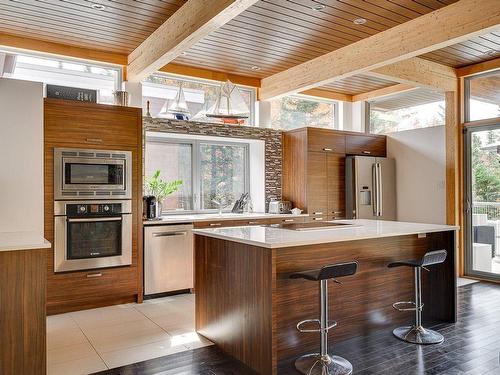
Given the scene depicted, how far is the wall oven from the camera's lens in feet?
13.4

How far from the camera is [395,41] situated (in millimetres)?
4141

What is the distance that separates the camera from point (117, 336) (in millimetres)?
3471

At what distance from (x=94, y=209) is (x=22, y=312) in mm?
1949

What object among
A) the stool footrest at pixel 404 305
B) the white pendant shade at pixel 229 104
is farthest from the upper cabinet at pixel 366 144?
the stool footrest at pixel 404 305

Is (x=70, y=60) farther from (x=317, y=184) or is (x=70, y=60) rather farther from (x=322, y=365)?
(x=322, y=365)

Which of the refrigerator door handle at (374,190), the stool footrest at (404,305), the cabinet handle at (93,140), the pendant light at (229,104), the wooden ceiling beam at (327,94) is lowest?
the stool footrest at (404,305)

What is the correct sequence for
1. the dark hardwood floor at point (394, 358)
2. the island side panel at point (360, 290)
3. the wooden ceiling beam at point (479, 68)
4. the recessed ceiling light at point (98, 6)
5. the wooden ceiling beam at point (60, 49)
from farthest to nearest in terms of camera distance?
the wooden ceiling beam at point (479, 68) → the wooden ceiling beam at point (60, 49) → the recessed ceiling light at point (98, 6) → the island side panel at point (360, 290) → the dark hardwood floor at point (394, 358)

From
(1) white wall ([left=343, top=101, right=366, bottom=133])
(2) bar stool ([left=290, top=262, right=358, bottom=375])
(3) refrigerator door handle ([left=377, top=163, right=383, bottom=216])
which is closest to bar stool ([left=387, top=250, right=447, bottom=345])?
(2) bar stool ([left=290, top=262, right=358, bottom=375])

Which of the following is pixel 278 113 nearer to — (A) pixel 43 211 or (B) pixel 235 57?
(B) pixel 235 57

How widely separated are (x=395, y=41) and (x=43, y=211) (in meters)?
3.89

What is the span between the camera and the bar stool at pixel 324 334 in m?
2.69

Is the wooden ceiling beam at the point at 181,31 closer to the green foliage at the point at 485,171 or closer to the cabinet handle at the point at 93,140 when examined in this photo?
the cabinet handle at the point at 93,140

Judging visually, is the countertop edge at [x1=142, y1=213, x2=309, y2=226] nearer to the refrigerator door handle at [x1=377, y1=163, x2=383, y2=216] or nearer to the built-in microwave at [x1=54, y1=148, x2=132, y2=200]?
the built-in microwave at [x1=54, y1=148, x2=132, y2=200]

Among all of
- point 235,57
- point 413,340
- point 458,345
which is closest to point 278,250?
point 413,340
